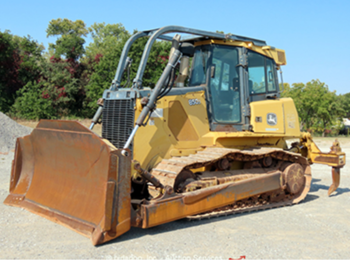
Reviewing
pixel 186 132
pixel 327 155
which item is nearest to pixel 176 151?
pixel 186 132

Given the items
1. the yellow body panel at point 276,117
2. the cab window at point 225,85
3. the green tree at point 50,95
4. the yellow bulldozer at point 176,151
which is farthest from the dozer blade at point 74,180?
the green tree at point 50,95

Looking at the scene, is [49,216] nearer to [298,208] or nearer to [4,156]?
[298,208]

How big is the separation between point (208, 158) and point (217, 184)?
509 mm

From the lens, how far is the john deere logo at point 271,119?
280 inches

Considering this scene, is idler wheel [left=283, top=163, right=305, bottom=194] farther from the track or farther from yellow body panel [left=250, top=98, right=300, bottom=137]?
yellow body panel [left=250, top=98, right=300, bottom=137]

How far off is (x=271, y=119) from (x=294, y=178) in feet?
4.25

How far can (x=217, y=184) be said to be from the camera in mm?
5742

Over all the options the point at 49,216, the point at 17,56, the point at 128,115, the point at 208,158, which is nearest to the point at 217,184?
the point at 208,158

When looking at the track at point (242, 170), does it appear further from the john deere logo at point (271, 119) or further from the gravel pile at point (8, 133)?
the gravel pile at point (8, 133)

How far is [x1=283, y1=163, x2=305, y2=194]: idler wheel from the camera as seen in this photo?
6.90 metres

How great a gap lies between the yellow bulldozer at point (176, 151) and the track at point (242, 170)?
0.8 inches

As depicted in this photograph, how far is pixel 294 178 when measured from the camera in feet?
23.0

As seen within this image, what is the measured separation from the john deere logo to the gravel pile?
11.3m

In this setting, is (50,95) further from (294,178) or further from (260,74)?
(294,178)
